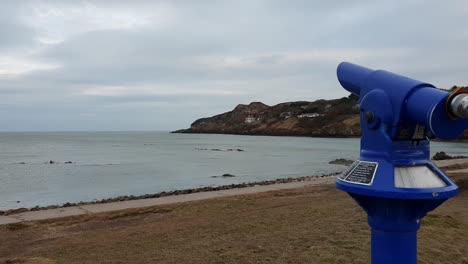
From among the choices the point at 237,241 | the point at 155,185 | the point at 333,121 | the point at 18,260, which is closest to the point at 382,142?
the point at 237,241

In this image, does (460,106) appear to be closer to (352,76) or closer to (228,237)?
(352,76)

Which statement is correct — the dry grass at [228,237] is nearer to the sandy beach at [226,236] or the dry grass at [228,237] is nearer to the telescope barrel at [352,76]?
the sandy beach at [226,236]

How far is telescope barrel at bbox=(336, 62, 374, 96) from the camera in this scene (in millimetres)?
2912

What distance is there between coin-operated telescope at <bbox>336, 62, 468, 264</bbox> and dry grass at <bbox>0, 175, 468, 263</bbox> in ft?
10.0

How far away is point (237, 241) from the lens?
7.07 m

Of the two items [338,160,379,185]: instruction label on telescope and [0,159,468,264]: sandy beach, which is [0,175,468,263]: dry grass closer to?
[0,159,468,264]: sandy beach

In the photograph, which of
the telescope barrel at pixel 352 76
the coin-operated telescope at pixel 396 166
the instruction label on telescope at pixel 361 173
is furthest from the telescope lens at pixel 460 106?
the telescope barrel at pixel 352 76

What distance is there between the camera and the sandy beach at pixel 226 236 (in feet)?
19.9

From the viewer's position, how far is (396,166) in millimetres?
2578

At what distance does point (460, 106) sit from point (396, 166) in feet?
1.70

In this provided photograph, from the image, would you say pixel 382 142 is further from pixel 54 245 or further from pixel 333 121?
pixel 333 121

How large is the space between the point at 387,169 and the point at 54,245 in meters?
6.95

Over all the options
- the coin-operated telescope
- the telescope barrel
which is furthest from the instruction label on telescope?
the telescope barrel

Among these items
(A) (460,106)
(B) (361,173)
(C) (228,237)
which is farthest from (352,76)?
(C) (228,237)
